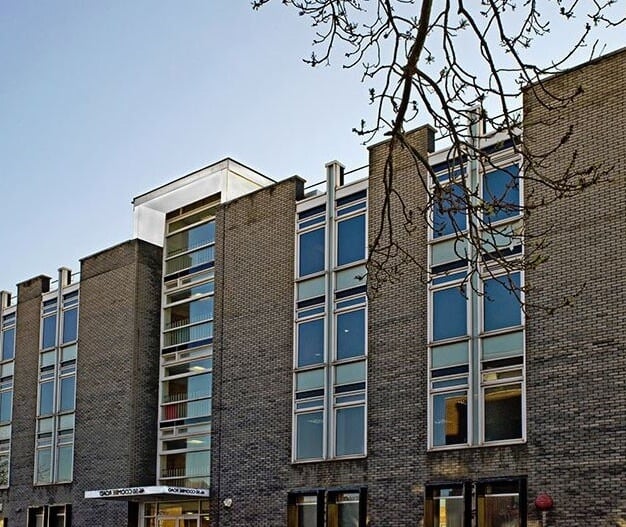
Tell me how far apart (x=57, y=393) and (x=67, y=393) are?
448 millimetres

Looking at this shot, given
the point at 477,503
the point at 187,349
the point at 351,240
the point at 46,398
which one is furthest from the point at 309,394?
the point at 46,398

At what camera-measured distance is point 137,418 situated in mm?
27109

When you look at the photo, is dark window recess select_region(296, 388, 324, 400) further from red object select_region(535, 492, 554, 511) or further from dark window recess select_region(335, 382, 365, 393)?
red object select_region(535, 492, 554, 511)

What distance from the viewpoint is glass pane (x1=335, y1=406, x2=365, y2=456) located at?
70.2ft

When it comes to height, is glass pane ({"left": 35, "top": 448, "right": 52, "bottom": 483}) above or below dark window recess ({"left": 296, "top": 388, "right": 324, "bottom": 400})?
below

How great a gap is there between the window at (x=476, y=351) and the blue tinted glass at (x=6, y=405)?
16581 mm

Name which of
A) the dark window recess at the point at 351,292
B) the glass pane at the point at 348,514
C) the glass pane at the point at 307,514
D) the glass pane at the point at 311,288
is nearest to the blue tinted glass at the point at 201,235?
the glass pane at the point at 311,288

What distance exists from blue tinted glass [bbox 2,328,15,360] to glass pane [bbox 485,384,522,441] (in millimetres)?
18149

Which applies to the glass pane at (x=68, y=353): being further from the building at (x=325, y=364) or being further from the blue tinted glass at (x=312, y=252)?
the blue tinted glass at (x=312, y=252)

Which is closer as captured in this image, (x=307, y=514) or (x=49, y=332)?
(x=307, y=514)

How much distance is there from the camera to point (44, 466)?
29859mm

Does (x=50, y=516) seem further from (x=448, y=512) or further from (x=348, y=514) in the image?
(x=448, y=512)

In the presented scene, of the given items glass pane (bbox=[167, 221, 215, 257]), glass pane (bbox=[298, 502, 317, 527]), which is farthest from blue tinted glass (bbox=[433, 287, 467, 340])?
glass pane (bbox=[167, 221, 215, 257])

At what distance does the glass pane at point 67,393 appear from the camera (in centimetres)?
2952
